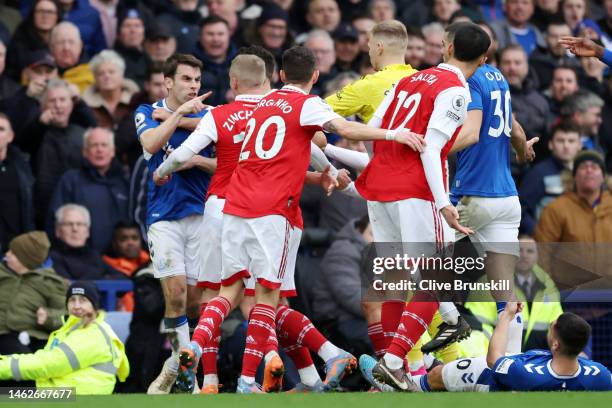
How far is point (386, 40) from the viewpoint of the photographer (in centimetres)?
1134

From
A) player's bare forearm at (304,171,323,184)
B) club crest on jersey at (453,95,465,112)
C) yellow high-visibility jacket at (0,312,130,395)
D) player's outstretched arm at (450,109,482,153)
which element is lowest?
yellow high-visibility jacket at (0,312,130,395)

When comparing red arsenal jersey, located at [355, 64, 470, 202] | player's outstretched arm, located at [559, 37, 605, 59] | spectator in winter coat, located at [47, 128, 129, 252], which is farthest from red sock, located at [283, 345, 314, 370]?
spectator in winter coat, located at [47, 128, 129, 252]

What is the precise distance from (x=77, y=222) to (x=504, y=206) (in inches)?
201

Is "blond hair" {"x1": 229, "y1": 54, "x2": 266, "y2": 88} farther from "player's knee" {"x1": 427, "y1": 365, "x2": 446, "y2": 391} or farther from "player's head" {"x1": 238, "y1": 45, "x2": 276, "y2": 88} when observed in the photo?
"player's knee" {"x1": 427, "y1": 365, "x2": 446, "y2": 391}

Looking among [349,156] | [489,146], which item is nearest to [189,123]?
[349,156]

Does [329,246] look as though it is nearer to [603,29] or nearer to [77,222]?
[77,222]

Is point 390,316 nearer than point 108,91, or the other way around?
point 390,316

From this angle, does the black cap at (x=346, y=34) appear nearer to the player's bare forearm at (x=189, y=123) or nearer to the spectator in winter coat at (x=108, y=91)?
the spectator in winter coat at (x=108, y=91)

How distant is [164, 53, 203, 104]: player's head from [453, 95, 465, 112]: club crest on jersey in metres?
2.43

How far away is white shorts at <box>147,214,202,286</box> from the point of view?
465 inches

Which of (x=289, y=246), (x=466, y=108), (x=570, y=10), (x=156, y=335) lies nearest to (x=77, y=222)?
(x=156, y=335)

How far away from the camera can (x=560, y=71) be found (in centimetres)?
1772

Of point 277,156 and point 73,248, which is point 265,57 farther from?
point 73,248

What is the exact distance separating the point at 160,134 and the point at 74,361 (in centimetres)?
201
